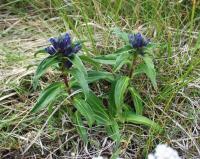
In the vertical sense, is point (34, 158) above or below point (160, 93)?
below

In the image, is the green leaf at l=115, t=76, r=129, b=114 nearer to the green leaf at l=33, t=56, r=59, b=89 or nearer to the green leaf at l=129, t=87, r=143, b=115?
the green leaf at l=129, t=87, r=143, b=115

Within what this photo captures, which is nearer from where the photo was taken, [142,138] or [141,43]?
[141,43]

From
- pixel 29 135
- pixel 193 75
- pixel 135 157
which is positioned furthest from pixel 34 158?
pixel 193 75

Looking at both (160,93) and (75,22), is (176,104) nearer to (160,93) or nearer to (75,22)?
(160,93)

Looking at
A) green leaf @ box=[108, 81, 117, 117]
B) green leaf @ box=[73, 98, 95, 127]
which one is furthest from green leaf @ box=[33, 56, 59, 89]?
green leaf @ box=[108, 81, 117, 117]

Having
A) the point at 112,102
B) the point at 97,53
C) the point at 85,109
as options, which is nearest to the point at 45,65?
the point at 85,109

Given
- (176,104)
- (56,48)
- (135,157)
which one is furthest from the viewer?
(176,104)
